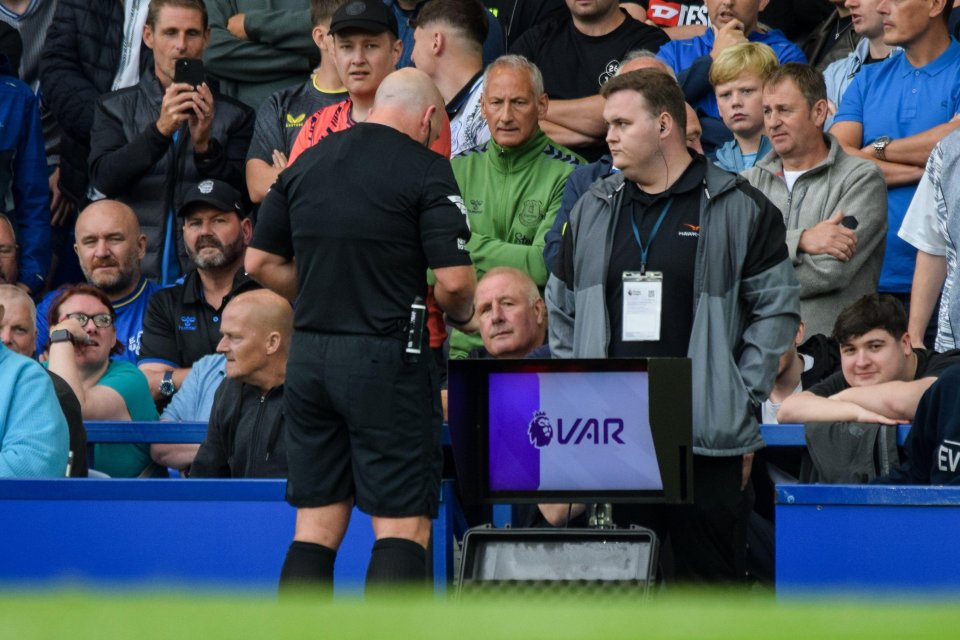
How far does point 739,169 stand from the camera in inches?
278

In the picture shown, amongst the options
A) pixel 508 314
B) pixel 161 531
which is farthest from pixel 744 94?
pixel 161 531

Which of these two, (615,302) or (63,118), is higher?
(63,118)

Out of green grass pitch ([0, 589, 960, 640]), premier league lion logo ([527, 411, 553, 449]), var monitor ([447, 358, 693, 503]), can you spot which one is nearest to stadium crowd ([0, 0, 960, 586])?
var monitor ([447, 358, 693, 503])

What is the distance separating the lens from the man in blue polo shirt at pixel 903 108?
22.6 feet

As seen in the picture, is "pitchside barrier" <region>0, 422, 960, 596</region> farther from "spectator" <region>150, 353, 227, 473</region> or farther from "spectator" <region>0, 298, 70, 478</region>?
"spectator" <region>150, 353, 227, 473</region>

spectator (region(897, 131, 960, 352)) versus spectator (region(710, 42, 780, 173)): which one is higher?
spectator (region(710, 42, 780, 173))

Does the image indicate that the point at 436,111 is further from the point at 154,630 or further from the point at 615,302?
the point at 154,630

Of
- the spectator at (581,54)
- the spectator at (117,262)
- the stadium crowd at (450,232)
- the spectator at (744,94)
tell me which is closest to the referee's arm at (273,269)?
the stadium crowd at (450,232)

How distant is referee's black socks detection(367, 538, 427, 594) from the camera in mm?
4176

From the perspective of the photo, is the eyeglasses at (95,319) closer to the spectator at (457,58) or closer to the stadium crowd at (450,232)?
the stadium crowd at (450,232)

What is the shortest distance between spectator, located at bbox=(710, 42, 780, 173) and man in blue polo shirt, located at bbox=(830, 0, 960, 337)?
0.47m

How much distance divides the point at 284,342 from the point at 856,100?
10.8ft

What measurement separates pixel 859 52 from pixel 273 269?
14.2 ft

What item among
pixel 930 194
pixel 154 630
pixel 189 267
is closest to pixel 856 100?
pixel 930 194
